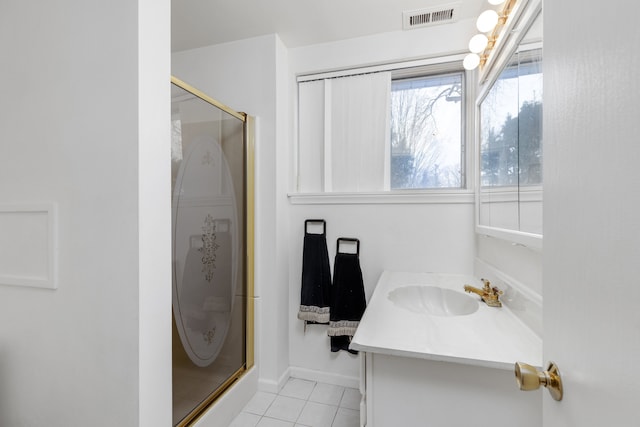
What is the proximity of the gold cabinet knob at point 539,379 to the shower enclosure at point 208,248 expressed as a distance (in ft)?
4.15

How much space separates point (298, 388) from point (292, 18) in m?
2.45

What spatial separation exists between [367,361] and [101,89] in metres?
1.32

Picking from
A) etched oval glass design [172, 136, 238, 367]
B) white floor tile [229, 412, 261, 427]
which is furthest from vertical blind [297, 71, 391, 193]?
white floor tile [229, 412, 261, 427]

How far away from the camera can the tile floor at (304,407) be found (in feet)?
5.40

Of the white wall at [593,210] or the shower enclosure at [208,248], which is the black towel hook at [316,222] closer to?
the shower enclosure at [208,248]

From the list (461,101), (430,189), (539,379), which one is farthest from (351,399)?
(461,101)

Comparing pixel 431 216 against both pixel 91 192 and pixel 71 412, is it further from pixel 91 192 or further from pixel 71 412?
pixel 71 412

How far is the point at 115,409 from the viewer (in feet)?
3.29

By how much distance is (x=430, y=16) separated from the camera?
1.77 metres

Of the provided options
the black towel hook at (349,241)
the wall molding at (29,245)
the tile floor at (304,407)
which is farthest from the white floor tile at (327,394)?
the wall molding at (29,245)

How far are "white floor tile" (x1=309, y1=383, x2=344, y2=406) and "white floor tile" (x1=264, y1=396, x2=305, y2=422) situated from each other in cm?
10

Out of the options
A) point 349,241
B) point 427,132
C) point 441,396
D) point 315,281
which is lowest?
point 441,396

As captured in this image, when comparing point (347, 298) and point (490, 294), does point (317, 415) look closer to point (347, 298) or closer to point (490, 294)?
point (347, 298)

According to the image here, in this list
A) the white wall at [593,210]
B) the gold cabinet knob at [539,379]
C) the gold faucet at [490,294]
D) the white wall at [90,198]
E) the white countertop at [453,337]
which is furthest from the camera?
the gold faucet at [490,294]
